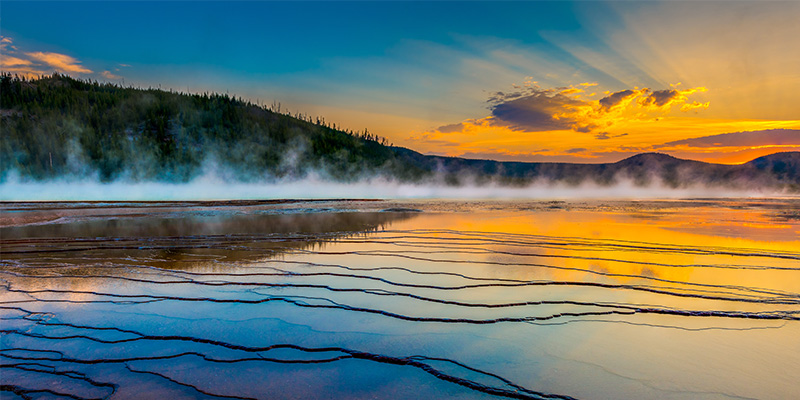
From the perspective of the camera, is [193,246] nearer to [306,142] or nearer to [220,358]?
[220,358]

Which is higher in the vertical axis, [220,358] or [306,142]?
[306,142]

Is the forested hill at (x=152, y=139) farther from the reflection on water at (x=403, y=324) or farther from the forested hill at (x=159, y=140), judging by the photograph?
the reflection on water at (x=403, y=324)

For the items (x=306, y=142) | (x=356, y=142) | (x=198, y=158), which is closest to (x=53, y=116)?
(x=198, y=158)

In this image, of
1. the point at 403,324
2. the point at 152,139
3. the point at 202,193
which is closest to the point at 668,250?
the point at 403,324

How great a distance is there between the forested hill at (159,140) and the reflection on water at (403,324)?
8523cm

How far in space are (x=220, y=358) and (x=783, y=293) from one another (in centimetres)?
874

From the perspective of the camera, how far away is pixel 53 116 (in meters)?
88.9

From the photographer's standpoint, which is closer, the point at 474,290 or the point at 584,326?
the point at 584,326

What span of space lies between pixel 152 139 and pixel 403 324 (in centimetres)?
10248

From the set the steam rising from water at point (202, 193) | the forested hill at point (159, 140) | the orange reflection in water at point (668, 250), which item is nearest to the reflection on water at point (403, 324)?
the orange reflection in water at point (668, 250)

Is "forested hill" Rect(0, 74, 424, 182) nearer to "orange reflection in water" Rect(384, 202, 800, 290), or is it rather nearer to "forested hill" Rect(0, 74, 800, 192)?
"forested hill" Rect(0, 74, 800, 192)

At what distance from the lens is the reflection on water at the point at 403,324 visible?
3564 mm

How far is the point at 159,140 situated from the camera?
92438 mm

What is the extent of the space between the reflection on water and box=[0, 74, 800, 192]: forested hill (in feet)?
280
